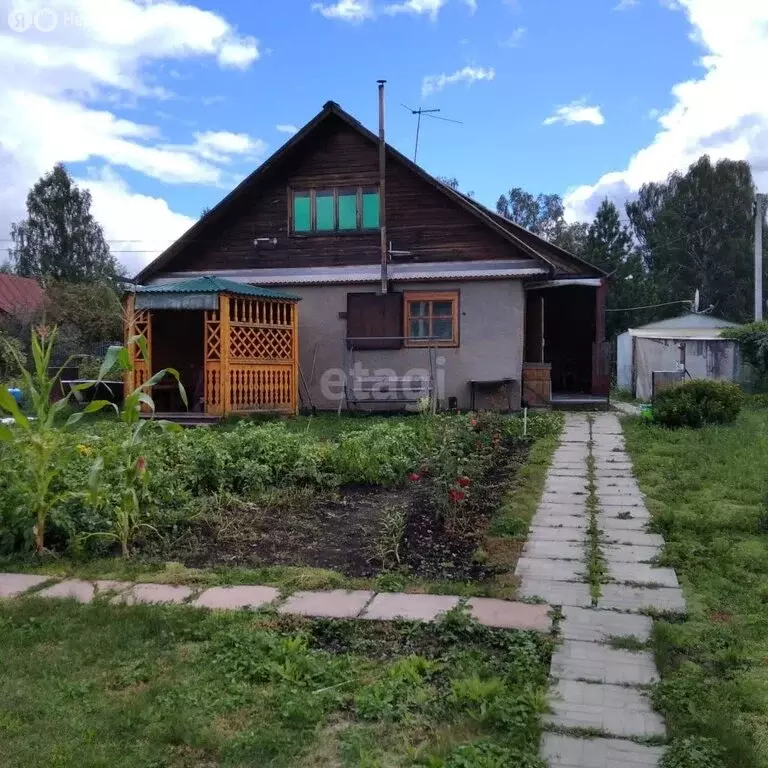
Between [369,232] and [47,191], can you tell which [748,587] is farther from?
[47,191]

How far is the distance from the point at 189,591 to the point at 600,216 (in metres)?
35.3

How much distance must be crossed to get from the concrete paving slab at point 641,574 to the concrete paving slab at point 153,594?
2571 millimetres

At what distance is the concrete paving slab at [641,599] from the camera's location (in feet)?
13.4

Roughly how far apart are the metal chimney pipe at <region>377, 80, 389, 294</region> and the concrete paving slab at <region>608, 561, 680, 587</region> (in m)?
10.0

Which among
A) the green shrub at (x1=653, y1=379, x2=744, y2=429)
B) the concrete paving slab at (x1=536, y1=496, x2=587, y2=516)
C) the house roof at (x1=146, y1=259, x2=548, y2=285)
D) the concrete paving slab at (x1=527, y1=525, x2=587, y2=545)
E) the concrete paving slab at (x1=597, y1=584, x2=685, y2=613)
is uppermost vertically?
the house roof at (x1=146, y1=259, x2=548, y2=285)

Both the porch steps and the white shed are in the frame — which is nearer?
the porch steps

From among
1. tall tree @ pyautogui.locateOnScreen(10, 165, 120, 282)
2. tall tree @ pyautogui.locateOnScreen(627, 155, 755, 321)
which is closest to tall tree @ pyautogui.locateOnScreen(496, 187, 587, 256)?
tall tree @ pyautogui.locateOnScreen(627, 155, 755, 321)

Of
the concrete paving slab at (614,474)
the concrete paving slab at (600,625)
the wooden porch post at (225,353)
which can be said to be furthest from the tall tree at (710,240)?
the concrete paving slab at (600,625)

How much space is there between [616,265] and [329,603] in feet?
110

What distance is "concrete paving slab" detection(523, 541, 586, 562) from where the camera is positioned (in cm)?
507

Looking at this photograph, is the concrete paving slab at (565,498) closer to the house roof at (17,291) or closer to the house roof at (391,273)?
the house roof at (391,273)

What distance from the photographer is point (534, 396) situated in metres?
14.4

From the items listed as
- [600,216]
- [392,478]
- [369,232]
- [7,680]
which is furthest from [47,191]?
[7,680]

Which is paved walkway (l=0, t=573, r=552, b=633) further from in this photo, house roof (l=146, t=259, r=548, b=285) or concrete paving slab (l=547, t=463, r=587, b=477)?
house roof (l=146, t=259, r=548, b=285)
